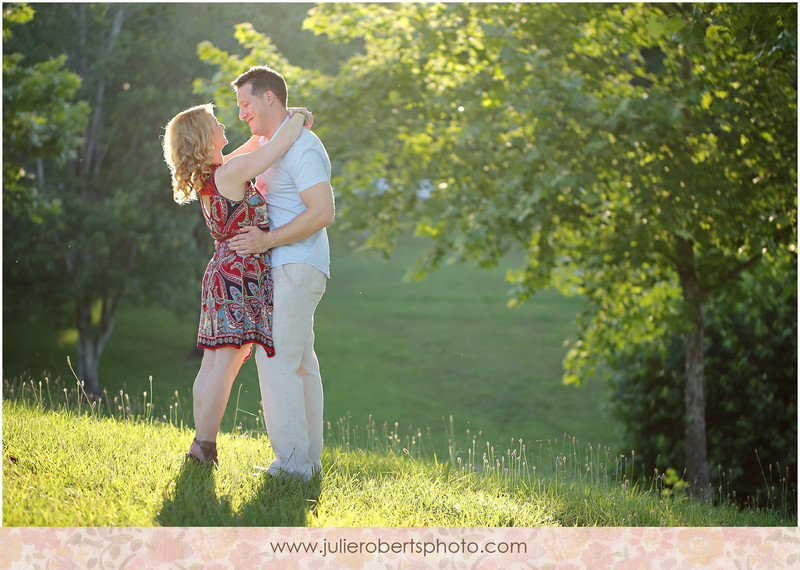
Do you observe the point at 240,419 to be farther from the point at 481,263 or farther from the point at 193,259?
the point at 193,259

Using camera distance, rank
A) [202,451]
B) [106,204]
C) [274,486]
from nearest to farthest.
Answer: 1. [274,486]
2. [202,451]
3. [106,204]

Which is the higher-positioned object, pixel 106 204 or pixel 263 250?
pixel 106 204

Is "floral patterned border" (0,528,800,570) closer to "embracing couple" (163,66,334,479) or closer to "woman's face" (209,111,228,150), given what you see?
"embracing couple" (163,66,334,479)

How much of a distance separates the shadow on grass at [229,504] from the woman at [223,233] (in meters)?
0.35

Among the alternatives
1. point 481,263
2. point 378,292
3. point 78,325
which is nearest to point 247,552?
point 481,263

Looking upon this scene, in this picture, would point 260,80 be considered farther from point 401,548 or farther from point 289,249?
point 401,548

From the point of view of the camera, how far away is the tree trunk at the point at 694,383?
7598mm

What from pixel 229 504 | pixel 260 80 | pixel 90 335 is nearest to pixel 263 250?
pixel 260 80

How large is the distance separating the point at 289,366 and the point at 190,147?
123 centimetres

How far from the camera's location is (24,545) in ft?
11.3

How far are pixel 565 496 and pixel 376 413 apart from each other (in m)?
12.1

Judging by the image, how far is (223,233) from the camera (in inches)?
153

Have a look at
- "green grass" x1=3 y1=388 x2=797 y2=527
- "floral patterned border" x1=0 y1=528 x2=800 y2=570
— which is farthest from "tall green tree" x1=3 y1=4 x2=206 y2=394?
"floral patterned border" x1=0 y1=528 x2=800 y2=570

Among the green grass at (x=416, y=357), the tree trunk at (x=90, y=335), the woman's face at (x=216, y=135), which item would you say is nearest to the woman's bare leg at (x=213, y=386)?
the woman's face at (x=216, y=135)
